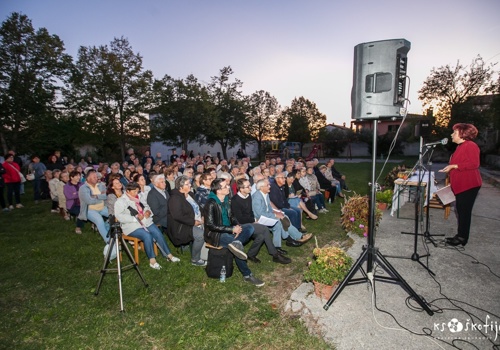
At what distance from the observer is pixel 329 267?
3.46 metres

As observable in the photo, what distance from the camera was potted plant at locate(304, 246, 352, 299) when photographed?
11.3ft

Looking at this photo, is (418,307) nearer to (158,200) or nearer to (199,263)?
(199,263)

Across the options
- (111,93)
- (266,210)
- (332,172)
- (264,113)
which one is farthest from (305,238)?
(264,113)

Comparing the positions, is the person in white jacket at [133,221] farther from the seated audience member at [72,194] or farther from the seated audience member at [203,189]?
the seated audience member at [72,194]

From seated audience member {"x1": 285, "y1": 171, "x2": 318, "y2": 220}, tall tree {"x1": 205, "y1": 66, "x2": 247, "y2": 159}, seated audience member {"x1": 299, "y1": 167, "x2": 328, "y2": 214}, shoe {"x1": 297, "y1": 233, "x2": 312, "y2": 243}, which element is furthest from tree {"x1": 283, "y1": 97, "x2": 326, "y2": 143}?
shoe {"x1": 297, "y1": 233, "x2": 312, "y2": 243}

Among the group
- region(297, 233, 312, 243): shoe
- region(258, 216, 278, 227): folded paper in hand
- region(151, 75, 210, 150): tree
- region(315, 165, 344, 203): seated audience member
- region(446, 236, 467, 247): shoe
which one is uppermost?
region(151, 75, 210, 150): tree

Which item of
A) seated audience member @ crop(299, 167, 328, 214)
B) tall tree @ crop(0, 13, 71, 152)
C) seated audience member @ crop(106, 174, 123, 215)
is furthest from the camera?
tall tree @ crop(0, 13, 71, 152)

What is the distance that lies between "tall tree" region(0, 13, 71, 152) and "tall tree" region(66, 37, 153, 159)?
1.73 metres

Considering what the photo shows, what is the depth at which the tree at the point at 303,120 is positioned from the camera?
41562 mm

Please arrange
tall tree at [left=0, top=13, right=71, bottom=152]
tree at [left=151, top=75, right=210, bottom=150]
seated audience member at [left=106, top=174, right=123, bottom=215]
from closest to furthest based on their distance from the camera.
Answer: seated audience member at [left=106, top=174, right=123, bottom=215] < tall tree at [left=0, top=13, right=71, bottom=152] < tree at [left=151, top=75, right=210, bottom=150]

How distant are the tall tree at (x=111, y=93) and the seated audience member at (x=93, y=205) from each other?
575 inches

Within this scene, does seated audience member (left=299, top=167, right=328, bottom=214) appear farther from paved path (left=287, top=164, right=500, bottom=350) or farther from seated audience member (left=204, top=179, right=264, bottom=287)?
seated audience member (left=204, top=179, right=264, bottom=287)

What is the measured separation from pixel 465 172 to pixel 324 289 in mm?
3647

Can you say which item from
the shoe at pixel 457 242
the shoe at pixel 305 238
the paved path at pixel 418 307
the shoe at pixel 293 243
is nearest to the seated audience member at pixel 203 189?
the shoe at pixel 293 243
